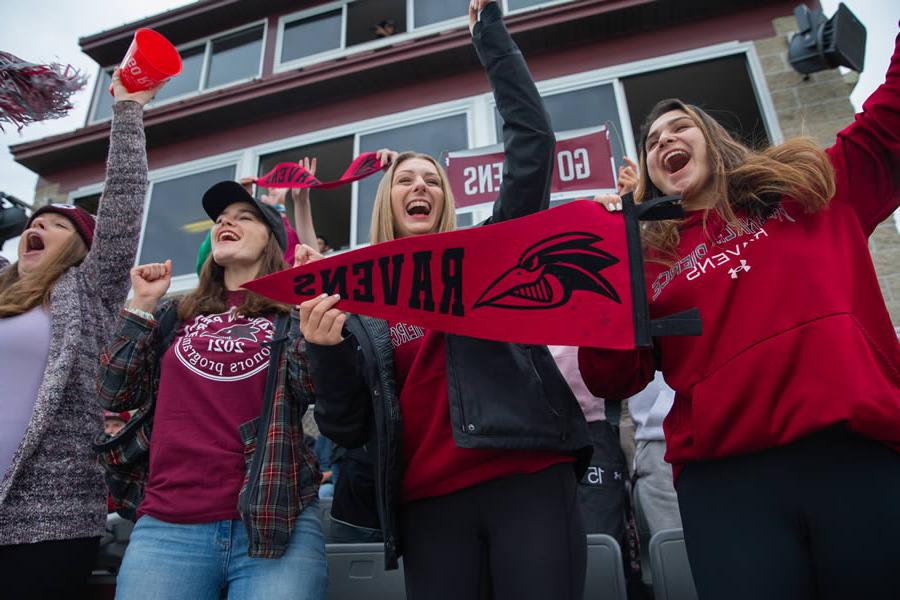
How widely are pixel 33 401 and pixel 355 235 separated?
15.0 ft

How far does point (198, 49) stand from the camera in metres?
9.02

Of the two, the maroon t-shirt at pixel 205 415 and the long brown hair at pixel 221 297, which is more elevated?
the long brown hair at pixel 221 297

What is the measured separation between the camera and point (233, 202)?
7.85ft

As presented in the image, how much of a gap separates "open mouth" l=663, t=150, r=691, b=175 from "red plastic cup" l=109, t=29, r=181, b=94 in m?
2.13

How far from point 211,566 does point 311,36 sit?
8.25 m

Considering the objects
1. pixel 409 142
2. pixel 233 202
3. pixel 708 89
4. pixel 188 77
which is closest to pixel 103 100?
pixel 188 77

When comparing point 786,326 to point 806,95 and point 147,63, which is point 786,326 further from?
point 806,95

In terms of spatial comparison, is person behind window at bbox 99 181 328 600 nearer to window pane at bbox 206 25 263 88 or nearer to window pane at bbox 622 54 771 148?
window pane at bbox 622 54 771 148

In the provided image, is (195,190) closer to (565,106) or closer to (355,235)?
(355,235)

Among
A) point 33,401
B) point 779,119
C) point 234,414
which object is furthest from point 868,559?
point 779,119

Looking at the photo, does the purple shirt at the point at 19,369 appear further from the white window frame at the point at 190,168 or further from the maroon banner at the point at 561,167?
the white window frame at the point at 190,168

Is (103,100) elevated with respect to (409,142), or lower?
elevated

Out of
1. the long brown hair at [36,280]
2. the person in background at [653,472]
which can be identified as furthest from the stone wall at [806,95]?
the long brown hair at [36,280]

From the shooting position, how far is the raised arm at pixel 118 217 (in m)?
2.32
